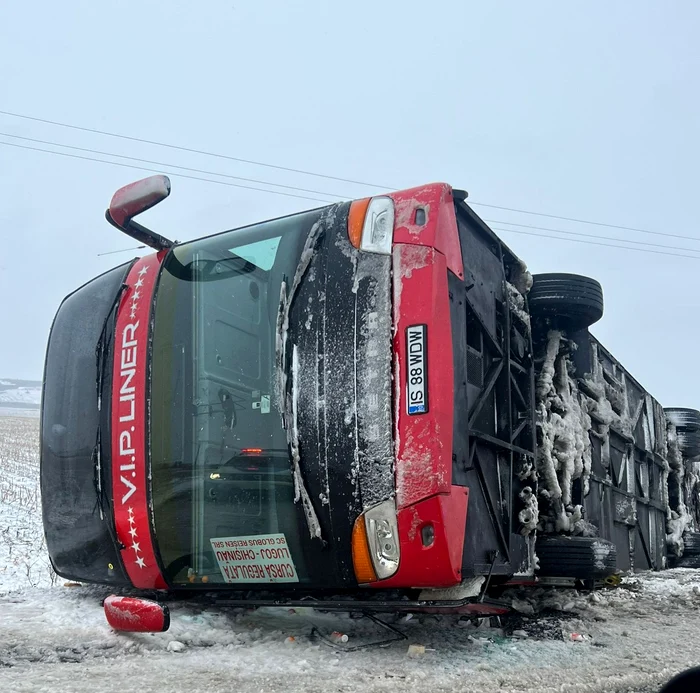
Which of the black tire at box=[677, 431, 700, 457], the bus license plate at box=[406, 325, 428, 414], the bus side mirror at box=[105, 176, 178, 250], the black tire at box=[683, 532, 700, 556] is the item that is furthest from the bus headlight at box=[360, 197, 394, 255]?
the black tire at box=[677, 431, 700, 457]

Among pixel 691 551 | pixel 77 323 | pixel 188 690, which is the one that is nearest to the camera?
pixel 188 690

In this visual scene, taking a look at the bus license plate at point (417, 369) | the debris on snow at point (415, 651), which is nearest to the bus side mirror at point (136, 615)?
the debris on snow at point (415, 651)

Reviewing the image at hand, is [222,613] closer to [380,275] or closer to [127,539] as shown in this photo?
[127,539]

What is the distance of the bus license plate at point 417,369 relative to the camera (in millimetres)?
3080

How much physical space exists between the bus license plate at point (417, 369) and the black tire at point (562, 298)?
1.69 metres

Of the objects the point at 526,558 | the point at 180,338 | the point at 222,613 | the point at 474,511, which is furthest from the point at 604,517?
the point at 180,338

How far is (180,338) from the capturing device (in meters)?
3.73

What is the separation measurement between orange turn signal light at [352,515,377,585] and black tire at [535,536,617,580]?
1.31m

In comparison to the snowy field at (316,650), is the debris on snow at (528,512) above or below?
above

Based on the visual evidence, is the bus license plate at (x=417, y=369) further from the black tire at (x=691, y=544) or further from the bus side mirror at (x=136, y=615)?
the black tire at (x=691, y=544)

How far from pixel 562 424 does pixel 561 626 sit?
1.14 metres

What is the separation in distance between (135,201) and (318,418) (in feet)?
4.65

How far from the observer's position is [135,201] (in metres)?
3.71

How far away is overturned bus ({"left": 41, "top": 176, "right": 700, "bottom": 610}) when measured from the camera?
122 inches
